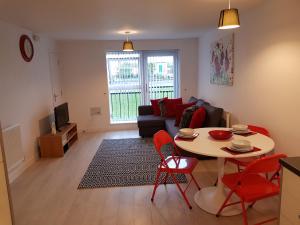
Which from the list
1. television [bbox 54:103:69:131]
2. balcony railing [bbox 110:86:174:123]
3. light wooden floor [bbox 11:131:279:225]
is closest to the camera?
light wooden floor [bbox 11:131:279:225]

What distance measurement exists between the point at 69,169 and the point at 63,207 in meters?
1.13

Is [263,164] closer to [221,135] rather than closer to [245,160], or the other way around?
[221,135]

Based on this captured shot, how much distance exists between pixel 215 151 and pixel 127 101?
4.35 m

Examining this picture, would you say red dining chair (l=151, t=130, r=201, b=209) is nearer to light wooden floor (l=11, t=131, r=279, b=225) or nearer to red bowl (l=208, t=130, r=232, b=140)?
light wooden floor (l=11, t=131, r=279, b=225)

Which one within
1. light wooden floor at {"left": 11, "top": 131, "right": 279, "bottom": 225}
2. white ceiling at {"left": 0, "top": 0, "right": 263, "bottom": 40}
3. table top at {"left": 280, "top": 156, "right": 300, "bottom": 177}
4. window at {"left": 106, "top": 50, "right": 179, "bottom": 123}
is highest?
white ceiling at {"left": 0, "top": 0, "right": 263, "bottom": 40}

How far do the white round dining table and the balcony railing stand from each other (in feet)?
11.8

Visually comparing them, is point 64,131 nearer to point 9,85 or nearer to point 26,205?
point 9,85

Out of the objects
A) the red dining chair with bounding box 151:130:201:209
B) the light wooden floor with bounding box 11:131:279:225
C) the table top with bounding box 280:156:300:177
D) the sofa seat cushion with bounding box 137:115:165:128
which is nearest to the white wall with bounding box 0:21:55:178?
the light wooden floor with bounding box 11:131:279:225

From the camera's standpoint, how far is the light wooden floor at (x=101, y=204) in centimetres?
242

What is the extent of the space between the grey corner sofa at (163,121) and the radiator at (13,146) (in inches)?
95.7

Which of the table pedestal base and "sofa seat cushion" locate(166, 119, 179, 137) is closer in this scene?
the table pedestal base

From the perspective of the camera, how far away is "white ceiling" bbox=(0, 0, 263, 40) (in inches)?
106

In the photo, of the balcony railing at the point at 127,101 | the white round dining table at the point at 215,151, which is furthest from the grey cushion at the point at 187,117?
the balcony railing at the point at 127,101

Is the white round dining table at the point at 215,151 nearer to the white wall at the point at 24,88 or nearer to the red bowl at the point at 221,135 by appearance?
the red bowl at the point at 221,135
